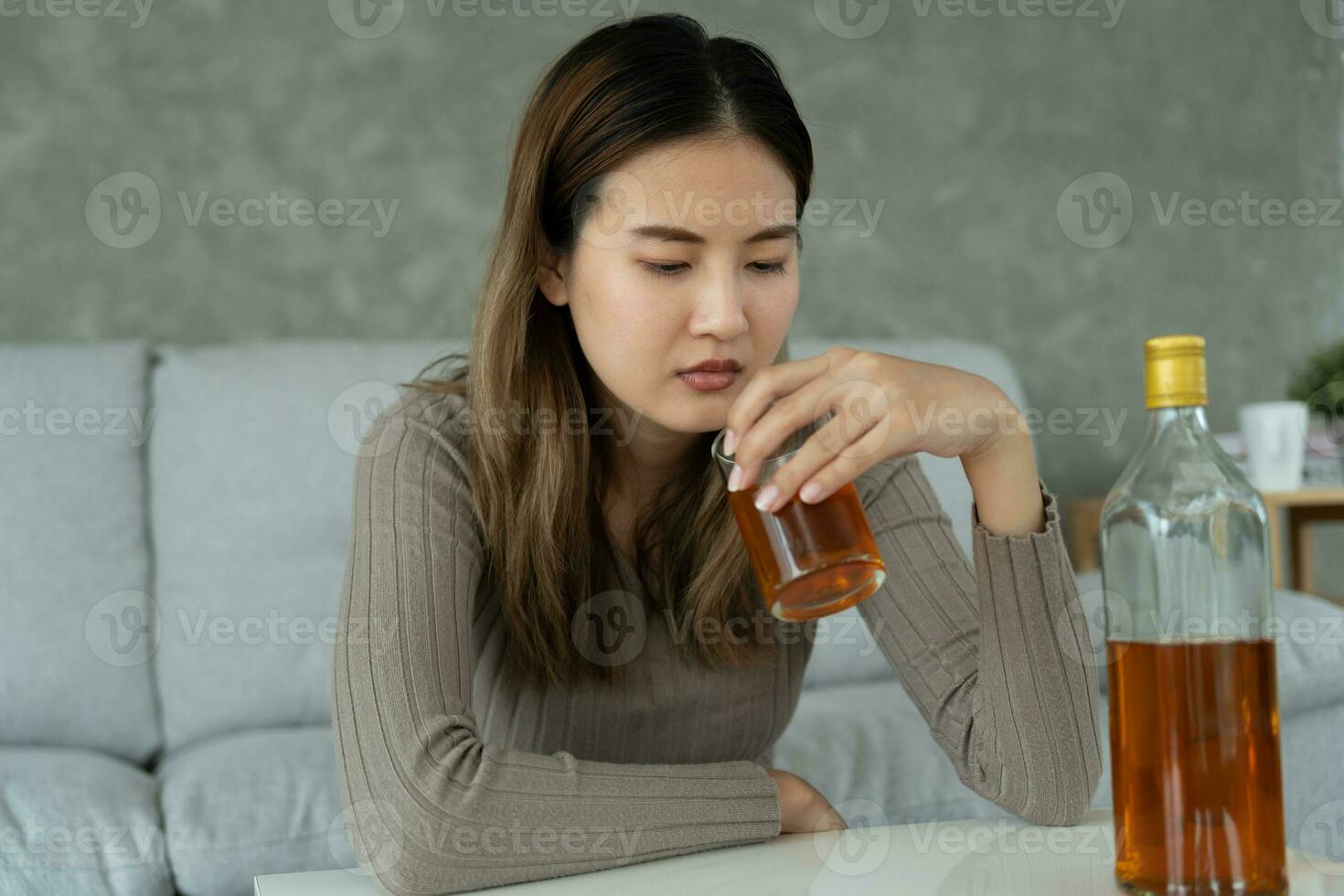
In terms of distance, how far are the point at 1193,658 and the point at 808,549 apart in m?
0.22

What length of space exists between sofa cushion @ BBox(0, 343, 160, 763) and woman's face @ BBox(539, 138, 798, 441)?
1147 mm

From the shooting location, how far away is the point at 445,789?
2.89ft

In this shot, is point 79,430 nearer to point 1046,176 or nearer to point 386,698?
point 386,698

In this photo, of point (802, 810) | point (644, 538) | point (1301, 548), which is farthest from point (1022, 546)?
point (1301, 548)

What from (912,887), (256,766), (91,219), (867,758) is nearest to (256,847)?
(256,766)

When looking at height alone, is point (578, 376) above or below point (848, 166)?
below

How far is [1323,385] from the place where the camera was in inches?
112

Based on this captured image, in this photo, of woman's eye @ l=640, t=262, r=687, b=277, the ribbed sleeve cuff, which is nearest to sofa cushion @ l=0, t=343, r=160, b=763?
woman's eye @ l=640, t=262, r=687, b=277

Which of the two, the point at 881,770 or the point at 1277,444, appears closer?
the point at 881,770

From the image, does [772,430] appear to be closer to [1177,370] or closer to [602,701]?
[1177,370]

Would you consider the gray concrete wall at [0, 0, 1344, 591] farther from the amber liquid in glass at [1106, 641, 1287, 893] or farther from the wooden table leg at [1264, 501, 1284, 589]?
the amber liquid in glass at [1106, 641, 1287, 893]

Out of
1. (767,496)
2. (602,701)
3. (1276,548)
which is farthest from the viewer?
(1276,548)

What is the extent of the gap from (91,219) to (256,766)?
47.4 inches

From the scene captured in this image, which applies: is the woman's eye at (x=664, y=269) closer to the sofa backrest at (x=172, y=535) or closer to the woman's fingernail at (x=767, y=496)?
the woman's fingernail at (x=767, y=496)
